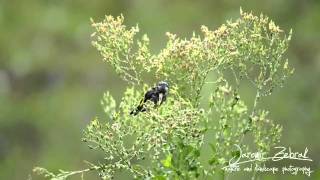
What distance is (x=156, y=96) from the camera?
12.0ft

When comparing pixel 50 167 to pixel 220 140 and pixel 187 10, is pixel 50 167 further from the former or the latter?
pixel 220 140

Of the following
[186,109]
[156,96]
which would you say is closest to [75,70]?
[156,96]

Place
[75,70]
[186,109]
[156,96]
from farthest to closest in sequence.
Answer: [75,70], [156,96], [186,109]

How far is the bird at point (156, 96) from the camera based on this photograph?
3.64 m

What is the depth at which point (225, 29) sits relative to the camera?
3.66m

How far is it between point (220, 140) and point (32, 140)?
9.41 m

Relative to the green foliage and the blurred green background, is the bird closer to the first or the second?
the green foliage

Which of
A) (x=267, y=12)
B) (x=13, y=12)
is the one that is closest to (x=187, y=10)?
(x=267, y=12)

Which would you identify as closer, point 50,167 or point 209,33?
point 209,33

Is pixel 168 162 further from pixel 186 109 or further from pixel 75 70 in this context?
pixel 75 70

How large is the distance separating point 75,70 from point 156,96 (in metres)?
9.98

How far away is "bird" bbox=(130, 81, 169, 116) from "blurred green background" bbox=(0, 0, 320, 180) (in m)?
7.80

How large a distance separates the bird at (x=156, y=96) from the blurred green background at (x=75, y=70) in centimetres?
780

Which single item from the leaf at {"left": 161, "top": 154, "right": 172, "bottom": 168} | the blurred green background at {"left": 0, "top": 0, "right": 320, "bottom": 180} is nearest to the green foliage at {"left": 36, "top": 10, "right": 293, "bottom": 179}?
the leaf at {"left": 161, "top": 154, "right": 172, "bottom": 168}
